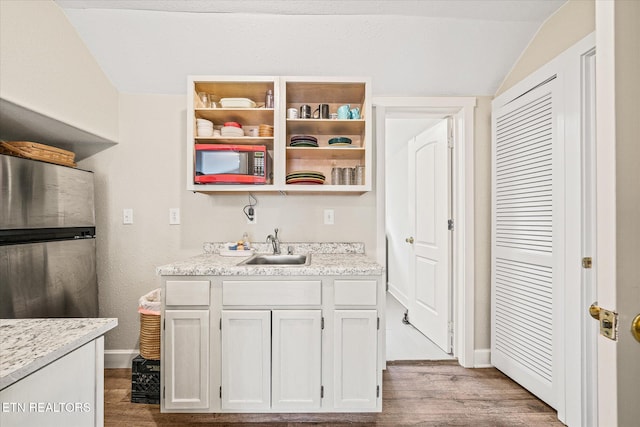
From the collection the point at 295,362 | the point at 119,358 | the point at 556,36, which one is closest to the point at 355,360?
the point at 295,362

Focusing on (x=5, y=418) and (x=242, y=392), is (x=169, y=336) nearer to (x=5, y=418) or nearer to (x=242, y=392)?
(x=242, y=392)

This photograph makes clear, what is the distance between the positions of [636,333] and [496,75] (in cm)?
234

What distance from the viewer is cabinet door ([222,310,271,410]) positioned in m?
1.79

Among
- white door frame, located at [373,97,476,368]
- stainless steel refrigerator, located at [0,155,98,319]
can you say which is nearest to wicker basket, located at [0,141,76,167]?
stainless steel refrigerator, located at [0,155,98,319]

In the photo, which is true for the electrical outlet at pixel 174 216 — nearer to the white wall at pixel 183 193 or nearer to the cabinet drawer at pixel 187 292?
the white wall at pixel 183 193

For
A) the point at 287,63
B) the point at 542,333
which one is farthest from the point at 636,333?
the point at 287,63

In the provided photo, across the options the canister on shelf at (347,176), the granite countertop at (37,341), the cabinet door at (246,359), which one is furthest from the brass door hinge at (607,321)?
the canister on shelf at (347,176)

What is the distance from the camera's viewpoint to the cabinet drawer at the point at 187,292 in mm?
1796

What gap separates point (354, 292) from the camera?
1.80m

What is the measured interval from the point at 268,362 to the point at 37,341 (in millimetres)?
1242

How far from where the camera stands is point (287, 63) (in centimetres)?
235

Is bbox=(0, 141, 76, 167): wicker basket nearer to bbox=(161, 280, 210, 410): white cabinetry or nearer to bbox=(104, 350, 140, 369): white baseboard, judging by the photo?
A: bbox=(161, 280, 210, 410): white cabinetry

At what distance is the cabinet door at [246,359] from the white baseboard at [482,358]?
1.66 metres

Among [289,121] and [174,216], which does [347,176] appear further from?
[174,216]
